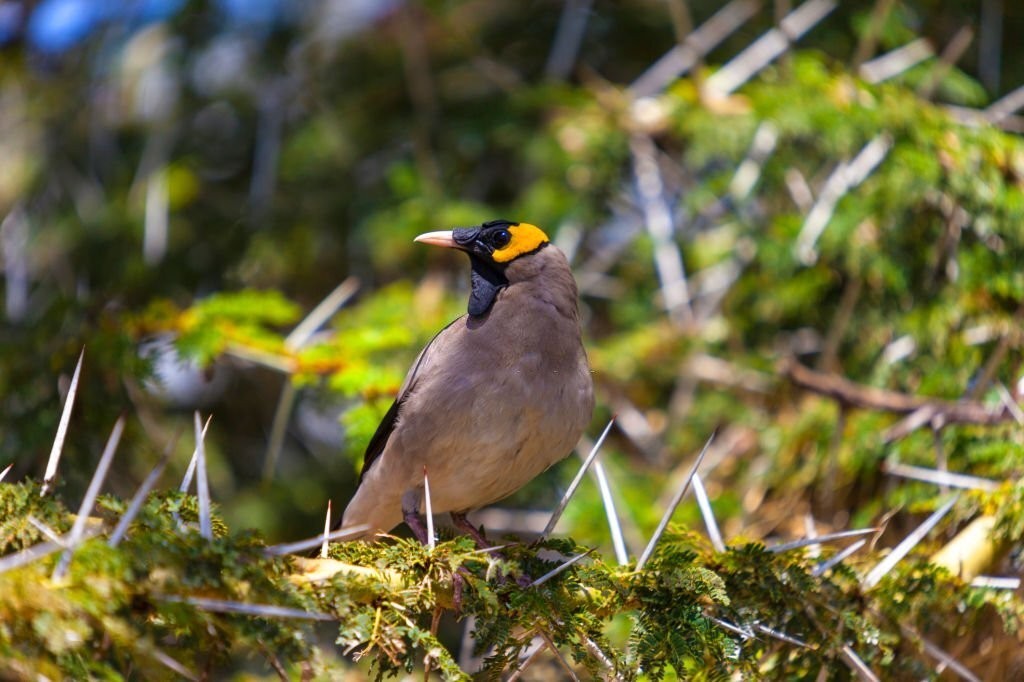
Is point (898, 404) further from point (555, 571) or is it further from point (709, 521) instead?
point (555, 571)

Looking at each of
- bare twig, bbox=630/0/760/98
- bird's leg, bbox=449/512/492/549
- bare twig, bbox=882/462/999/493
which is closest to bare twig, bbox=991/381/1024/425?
bare twig, bbox=882/462/999/493

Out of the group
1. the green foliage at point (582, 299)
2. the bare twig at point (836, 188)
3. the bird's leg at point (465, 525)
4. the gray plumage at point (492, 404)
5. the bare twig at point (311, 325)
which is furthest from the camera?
the bare twig at point (836, 188)

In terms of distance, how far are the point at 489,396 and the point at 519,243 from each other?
2.64 feet

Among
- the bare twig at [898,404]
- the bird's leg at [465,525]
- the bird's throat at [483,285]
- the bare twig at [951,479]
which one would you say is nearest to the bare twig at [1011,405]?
the bare twig at [898,404]

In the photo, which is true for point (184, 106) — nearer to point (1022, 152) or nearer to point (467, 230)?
point (467, 230)

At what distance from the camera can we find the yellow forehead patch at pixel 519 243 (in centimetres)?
418

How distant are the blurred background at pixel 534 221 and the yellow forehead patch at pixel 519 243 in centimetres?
67

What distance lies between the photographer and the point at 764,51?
235 inches

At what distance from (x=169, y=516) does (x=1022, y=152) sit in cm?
401

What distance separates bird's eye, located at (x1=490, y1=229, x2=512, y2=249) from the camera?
4.21m

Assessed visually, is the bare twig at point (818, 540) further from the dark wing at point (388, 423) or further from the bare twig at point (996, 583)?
the dark wing at point (388, 423)

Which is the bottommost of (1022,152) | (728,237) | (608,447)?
(608,447)

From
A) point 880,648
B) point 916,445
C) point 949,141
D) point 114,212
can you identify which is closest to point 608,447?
point 916,445

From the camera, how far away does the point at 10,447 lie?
14.5 feet
